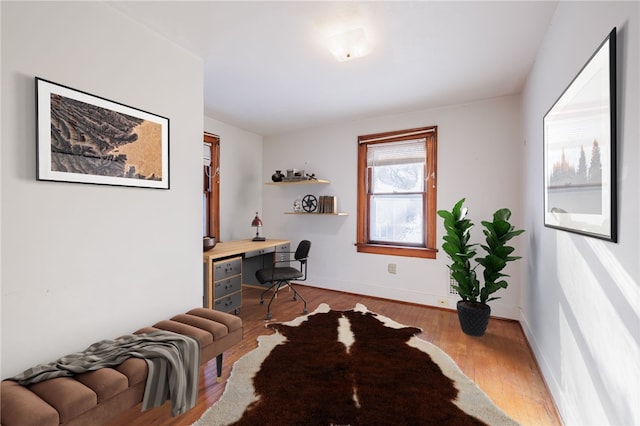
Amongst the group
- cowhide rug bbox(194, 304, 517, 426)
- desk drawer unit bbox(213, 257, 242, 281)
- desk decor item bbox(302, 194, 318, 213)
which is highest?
desk decor item bbox(302, 194, 318, 213)

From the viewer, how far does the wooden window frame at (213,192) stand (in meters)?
4.32

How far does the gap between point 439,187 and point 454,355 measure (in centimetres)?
209

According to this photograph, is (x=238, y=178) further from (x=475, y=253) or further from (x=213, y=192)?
(x=475, y=253)

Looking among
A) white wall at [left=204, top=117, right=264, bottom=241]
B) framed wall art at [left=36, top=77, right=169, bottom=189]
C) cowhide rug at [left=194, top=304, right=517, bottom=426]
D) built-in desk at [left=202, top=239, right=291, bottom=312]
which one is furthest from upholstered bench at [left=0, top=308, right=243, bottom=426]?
white wall at [left=204, top=117, right=264, bottom=241]

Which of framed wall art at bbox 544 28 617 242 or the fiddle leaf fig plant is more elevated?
framed wall art at bbox 544 28 617 242

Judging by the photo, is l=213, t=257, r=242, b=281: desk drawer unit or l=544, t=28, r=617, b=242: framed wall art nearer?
l=544, t=28, r=617, b=242: framed wall art

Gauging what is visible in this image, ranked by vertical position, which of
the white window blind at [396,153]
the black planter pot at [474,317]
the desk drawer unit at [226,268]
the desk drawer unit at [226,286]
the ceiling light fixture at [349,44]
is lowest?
the black planter pot at [474,317]

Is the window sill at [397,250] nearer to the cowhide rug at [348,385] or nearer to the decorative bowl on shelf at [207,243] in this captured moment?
the cowhide rug at [348,385]

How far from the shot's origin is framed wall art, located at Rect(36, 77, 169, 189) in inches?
65.3

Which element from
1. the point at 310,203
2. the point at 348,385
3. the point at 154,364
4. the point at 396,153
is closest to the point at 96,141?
the point at 154,364

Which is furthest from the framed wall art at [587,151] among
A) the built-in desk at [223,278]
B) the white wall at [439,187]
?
the built-in desk at [223,278]

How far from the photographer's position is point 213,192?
4.36 metres

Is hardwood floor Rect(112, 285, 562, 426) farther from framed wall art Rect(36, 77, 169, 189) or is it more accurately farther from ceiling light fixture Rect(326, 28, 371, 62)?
ceiling light fixture Rect(326, 28, 371, 62)

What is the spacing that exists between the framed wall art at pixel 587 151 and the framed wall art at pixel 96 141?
2.72m
